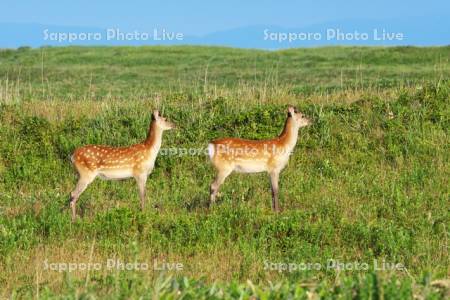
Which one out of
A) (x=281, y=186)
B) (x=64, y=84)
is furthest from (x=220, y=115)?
(x=64, y=84)

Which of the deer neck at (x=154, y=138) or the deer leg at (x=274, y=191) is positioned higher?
the deer neck at (x=154, y=138)

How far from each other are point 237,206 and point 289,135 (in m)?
1.53

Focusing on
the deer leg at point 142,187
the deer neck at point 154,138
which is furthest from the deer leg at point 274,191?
the deer leg at point 142,187

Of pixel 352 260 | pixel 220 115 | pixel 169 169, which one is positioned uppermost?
pixel 220 115

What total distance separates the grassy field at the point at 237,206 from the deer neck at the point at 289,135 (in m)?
0.91

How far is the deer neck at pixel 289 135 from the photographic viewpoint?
12.6 m

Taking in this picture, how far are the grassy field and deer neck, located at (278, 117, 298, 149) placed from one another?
911 millimetres

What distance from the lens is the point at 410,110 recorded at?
16.4m

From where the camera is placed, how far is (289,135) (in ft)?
41.5

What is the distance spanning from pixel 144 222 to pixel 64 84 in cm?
3154

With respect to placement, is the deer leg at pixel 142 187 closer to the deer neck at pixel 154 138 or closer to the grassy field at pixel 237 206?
the grassy field at pixel 237 206

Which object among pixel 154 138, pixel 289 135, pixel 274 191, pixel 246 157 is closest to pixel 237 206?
pixel 274 191

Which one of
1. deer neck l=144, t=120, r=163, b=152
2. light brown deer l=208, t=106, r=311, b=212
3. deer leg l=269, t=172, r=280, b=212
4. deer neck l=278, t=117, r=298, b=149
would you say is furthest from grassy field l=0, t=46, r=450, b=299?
deer neck l=144, t=120, r=163, b=152

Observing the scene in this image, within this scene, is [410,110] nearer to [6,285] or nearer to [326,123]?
[326,123]
